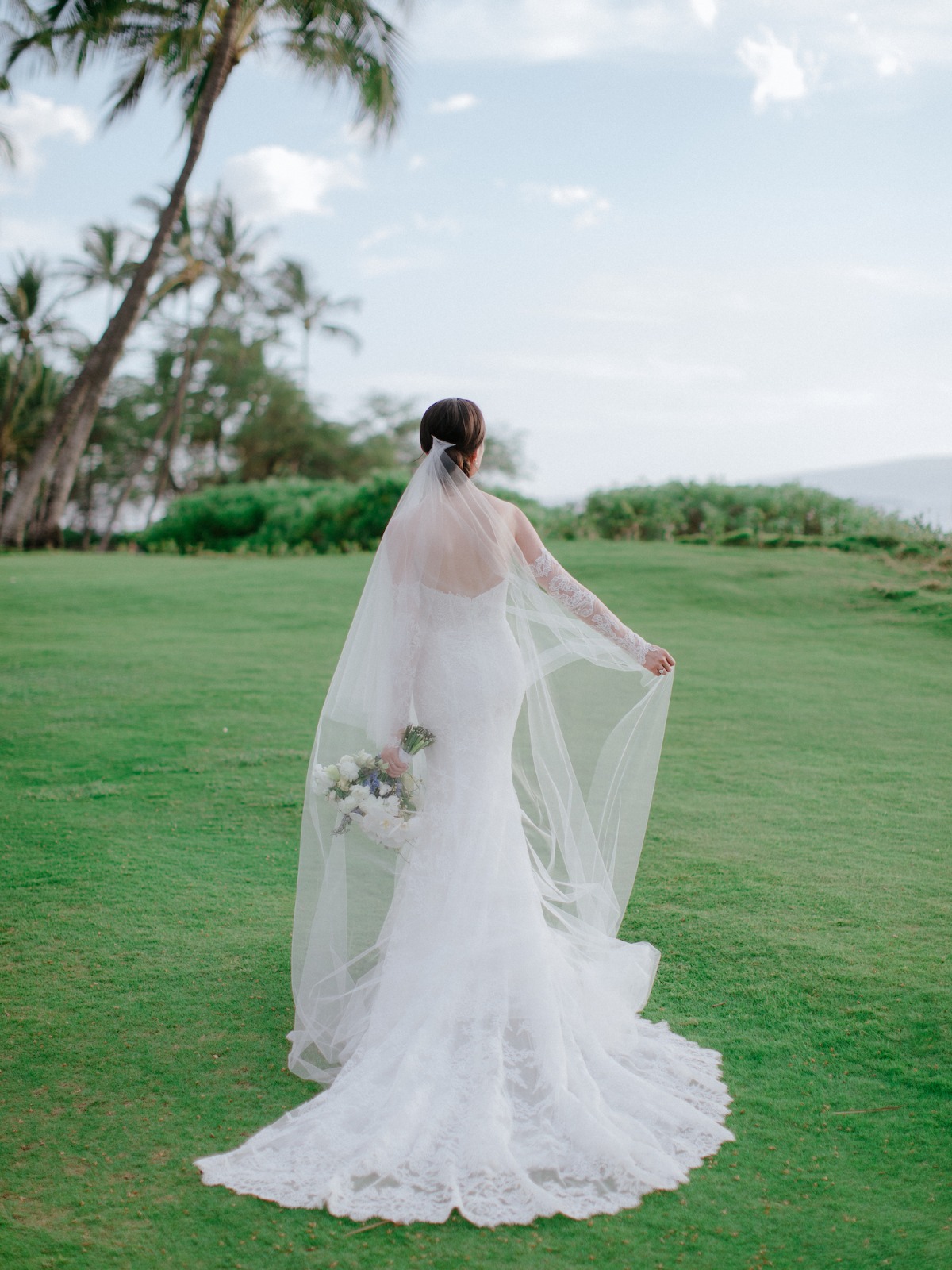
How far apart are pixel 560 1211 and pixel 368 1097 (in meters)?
0.68

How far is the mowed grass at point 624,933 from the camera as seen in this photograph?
2609mm

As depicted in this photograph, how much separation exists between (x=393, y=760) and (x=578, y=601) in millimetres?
949

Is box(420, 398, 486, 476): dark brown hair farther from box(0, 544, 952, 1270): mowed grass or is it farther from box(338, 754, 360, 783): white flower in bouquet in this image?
Result: box(0, 544, 952, 1270): mowed grass

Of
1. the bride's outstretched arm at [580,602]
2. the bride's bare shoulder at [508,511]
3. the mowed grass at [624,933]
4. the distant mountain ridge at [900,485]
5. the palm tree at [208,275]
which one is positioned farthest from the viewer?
the palm tree at [208,275]

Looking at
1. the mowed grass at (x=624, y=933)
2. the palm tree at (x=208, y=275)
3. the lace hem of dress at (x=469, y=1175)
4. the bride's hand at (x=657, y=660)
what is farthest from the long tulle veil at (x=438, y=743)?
the palm tree at (x=208, y=275)

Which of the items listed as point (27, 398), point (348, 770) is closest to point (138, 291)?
point (348, 770)

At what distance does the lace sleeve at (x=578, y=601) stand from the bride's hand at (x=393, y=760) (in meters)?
0.87

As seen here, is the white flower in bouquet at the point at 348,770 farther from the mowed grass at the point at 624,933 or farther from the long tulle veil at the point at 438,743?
the mowed grass at the point at 624,933

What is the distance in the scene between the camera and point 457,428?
354 cm

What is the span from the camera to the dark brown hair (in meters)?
3.54

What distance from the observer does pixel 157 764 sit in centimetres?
688

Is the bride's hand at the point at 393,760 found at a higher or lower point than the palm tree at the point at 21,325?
lower

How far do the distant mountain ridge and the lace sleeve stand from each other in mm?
10730

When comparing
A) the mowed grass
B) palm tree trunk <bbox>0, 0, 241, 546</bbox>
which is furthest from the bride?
palm tree trunk <bbox>0, 0, 241, 546</bbox>
